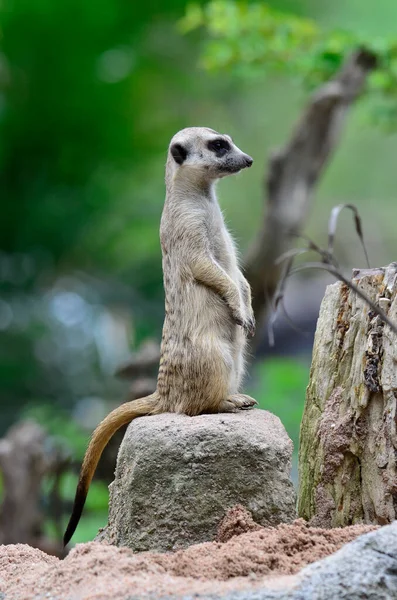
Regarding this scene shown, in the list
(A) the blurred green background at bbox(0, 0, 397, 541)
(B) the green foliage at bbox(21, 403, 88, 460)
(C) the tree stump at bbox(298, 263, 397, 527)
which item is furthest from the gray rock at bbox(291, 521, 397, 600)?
(A) the blurred green background at bbox(0, 0, 397, 541)

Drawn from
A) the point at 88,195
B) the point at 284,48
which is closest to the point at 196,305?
the point at 284,48

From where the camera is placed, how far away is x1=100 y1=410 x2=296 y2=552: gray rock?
225 centimetres

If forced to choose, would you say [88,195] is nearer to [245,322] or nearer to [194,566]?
[245,322]

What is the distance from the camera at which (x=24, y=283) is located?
371 inches

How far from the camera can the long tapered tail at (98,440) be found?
2.57 meters

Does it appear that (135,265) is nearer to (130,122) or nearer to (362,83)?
(130,122)

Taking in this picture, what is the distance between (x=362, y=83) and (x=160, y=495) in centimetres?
405

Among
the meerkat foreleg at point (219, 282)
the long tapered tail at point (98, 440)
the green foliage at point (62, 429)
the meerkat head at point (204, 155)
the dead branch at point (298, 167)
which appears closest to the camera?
the long tapered tail at point (98, 440)

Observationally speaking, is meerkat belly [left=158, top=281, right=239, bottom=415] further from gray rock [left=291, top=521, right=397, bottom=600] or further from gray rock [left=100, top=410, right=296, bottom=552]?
gray rock [left=291, top=521, right=397, bottom=600]

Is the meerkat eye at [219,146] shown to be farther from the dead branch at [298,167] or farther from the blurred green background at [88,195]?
the blurred green background at [88,195]

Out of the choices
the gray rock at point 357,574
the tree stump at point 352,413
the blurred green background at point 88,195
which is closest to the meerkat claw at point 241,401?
the tree stump at point 352,413

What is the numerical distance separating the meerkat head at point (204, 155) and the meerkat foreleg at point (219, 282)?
323 millimetres

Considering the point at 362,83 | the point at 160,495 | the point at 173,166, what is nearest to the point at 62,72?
the point at 362,83

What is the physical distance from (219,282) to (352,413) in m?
0.65
